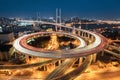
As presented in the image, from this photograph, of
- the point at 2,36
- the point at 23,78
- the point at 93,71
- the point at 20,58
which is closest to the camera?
the point at 23,78

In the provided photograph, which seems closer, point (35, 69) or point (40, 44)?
point (35, 69)

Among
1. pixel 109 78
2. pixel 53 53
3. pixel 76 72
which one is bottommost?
pixel 109 78

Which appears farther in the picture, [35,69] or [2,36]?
[2,36]

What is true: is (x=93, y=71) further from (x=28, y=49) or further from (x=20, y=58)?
(x=20, y=58)

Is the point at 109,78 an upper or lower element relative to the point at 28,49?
lower

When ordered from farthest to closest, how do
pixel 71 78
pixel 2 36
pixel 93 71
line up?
pixel 2 36 → pixel 93 71 → pixel 71 78

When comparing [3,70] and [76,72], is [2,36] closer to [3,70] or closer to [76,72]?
[3,70]

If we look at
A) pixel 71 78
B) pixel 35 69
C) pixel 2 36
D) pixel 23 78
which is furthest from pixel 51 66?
pixel 2 36

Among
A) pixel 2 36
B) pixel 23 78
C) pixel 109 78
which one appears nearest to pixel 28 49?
pixel 23 78

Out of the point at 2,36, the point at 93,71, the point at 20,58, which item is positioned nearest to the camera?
the point at 93,71
